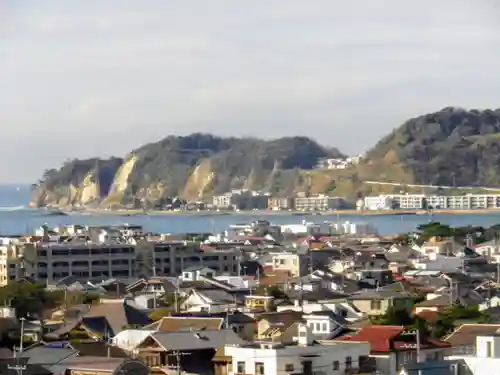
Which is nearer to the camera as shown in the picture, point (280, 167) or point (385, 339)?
point (385, 339)

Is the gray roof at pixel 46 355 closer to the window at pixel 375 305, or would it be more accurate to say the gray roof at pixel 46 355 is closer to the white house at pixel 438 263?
the window at pixel 375 305

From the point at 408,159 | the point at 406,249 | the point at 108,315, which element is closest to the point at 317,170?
the point at 408,159

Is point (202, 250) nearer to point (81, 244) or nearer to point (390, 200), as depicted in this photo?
point (81, 244)

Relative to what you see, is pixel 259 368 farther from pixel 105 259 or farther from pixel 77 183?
pixel 77 183

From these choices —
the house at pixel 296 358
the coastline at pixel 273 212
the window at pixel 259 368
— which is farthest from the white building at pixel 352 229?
the coastline at pixel 273 212

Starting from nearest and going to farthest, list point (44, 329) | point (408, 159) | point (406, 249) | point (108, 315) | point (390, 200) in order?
point (44, 329) → point (108, 315) → point (406, 249) → point (390, 200) → point (408, 159)

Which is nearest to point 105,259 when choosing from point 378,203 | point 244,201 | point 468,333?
point 468,333

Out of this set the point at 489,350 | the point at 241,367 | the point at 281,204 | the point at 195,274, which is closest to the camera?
the point at 489,350
